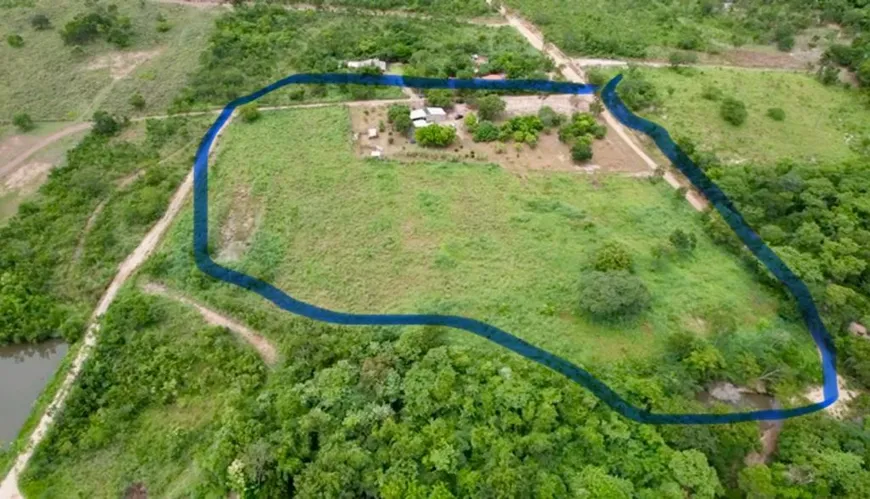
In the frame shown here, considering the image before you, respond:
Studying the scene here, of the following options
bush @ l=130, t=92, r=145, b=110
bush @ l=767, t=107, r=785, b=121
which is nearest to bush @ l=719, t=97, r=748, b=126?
bush @ l=767, t=107, r=785, b=121

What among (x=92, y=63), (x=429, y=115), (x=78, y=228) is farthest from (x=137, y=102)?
(x=429, y=115)

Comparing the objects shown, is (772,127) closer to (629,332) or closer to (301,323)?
(629,332)

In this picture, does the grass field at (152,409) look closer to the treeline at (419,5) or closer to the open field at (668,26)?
the treeline at (419,5)

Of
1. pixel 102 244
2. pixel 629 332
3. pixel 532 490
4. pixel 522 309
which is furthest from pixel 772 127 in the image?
pixel 102 244

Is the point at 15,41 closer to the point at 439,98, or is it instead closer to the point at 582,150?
the point at 439,98

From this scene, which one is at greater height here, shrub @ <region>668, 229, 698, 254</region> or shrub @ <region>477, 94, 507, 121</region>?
shrub @ <region>477, 94, 507, 121</region>

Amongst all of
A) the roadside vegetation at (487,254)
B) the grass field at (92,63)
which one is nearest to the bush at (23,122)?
the grass field at (92,63)

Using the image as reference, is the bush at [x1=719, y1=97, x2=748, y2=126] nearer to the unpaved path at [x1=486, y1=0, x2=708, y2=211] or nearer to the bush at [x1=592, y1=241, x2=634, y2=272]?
the unpaved path at [x1=486, y1=0, x2=708, y2=211]
